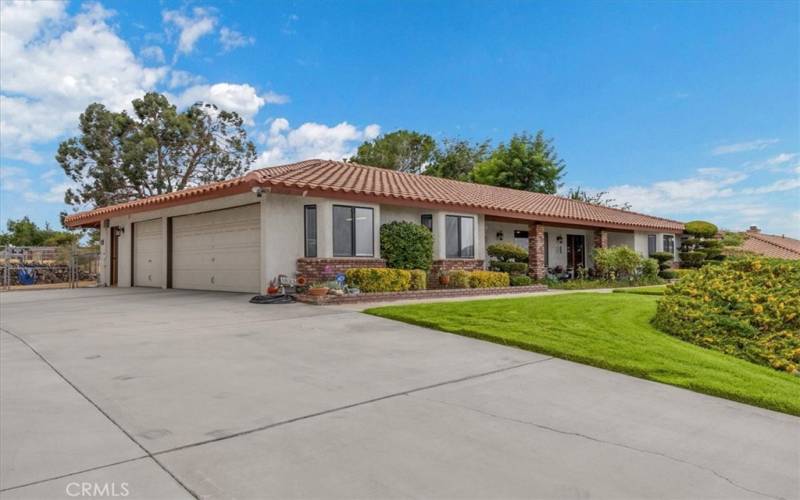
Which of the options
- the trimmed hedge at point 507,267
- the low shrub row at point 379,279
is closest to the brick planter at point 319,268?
the low shrub row at point 379,279

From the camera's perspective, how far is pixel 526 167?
1410 inches

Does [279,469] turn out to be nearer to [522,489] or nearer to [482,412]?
[522,489]

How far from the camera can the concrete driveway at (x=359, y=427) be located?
2.91 m

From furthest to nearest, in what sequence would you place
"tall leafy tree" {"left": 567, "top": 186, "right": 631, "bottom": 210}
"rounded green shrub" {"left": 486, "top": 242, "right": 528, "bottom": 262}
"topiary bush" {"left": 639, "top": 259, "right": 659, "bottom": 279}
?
"tall leafy tree" {"left": 567, "top": 186, "right": 631, "bottom": 210} → "topiary bush" {"left": 639, "top": 259, "right": 659, "bottom": 279} → "rounded green shrub" {"left": 486, "top": 242, "right": 528, "bottom": 262}

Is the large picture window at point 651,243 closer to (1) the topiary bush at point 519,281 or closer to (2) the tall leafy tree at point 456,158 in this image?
(1) the topiary bush at point 519,281

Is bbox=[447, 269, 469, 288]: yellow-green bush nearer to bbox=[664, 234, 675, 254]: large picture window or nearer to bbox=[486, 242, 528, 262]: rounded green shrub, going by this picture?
bbox=[486, 242, 528, 262]: rounded green shrub

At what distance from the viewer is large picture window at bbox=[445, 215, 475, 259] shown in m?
16.5

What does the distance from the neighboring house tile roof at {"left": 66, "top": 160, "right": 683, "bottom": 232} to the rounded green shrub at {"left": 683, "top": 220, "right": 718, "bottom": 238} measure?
2707mm

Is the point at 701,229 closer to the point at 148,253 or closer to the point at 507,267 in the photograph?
the point at 507,267

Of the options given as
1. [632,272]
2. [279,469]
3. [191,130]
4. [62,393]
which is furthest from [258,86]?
[279,469]

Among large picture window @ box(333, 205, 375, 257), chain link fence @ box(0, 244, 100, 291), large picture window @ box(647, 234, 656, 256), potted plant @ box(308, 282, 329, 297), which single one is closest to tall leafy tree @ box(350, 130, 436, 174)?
large picture window @ box(647, 234, 656, 256)

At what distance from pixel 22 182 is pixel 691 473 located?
33.5m

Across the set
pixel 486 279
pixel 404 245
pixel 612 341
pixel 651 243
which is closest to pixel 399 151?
pixel 651 243

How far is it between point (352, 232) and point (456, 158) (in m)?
29.9
